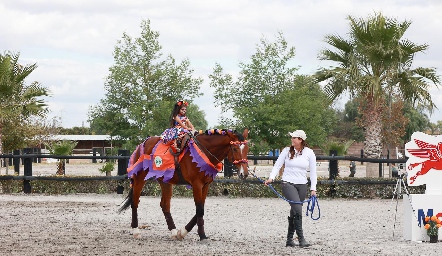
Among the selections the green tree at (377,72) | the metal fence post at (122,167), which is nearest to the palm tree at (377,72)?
the green tree at (377,72)

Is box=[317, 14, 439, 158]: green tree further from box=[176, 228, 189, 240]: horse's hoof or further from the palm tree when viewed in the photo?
box=[176, 228, 189, 240]: horse's hoof

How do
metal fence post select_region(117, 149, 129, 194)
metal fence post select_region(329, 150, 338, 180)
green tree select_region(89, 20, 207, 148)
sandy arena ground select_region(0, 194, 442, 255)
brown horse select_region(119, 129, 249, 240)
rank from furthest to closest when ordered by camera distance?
1. green tree select_region(89, 20, 207, 148)
2. metal fence post select_region(117, 149, 129, 194)
3. metal fence post select_region(329, 150, 338, 180)
4. brown horse select_region(119, 129, 249, 240)
5. sandy arena ground select_region(0, 194, 442, 255)

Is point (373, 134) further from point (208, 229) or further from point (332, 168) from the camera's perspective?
point (208, 229)

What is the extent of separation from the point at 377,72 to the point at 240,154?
1265 centimetres

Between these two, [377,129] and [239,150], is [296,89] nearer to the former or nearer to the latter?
[377,129]

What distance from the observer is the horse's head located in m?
10.1

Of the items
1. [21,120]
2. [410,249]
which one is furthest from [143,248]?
[21,120]

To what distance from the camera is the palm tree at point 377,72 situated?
21469 mm

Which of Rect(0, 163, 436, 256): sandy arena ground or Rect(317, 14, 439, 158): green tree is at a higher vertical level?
Rect(317, 14, 439, 158): green tree

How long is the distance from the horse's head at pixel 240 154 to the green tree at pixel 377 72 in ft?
38.1

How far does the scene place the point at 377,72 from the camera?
21891mm

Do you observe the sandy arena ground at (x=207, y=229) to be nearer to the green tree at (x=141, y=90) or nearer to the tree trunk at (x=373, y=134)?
the tree trunk at (x=373, y=134)

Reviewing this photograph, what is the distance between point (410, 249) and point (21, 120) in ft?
109

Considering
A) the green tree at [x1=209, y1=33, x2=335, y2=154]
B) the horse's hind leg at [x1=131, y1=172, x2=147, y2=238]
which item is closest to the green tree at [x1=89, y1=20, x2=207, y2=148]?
the green tree at [x1=209, y1=33, x2=335, y2=154]
